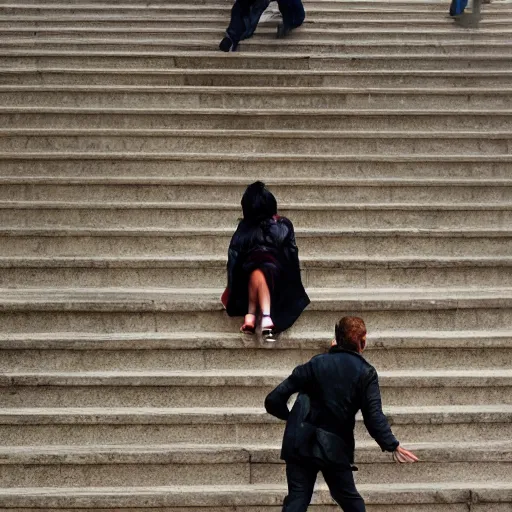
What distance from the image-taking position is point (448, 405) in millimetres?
7426

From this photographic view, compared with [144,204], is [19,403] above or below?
below

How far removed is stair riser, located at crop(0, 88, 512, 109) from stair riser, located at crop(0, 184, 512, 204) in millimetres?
1409

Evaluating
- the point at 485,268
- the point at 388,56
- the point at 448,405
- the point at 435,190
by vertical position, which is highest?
the point at 388,56

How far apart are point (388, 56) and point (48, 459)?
5.96 meters

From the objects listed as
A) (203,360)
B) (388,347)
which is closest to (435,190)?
(388,347)

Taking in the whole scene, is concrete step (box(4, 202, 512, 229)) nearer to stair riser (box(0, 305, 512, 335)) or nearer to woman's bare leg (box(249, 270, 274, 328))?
stair riser (box(0, 305, 512, 335))

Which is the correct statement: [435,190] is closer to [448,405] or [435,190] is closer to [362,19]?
[448,405]

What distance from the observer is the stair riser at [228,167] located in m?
9.59

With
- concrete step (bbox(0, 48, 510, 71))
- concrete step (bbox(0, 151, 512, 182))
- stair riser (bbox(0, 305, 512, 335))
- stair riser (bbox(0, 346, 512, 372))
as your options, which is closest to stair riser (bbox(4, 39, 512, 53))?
concrete step (bbox(0, 48, 510, 71))

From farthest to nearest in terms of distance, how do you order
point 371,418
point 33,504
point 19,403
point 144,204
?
point 144,204, point 19,403, point 33,504, point 371,418

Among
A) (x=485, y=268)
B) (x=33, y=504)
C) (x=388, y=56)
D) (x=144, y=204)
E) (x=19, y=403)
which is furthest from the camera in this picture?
(x=388, y=56)

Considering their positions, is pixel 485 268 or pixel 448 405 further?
pixel 485 268

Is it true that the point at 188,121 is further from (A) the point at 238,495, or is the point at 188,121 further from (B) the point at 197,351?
(A) the point at 238,495

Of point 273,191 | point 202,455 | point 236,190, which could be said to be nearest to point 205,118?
point 236,190
